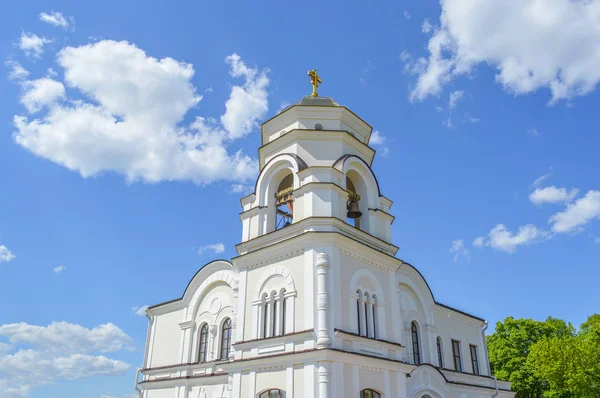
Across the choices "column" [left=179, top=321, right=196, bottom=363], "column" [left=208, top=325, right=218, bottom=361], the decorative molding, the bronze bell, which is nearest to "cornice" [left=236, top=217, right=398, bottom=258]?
the bronze bell

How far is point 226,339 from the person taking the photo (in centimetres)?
2150

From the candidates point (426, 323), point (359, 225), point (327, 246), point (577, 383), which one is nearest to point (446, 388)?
point (426, 323)

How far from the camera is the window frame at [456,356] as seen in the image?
78.7 ft

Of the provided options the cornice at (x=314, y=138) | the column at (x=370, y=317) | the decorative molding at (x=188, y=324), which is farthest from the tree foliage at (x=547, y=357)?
the decorative molding at (x=188, y=324)

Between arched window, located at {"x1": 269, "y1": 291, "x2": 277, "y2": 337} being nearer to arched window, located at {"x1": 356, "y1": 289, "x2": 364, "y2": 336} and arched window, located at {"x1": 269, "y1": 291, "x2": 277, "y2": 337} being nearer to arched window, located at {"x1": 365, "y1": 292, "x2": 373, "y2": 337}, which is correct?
arched window, located at {"x1": 356, "y1": 289, "x2": 364, "y2": 336}

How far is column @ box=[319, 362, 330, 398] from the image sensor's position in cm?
1414

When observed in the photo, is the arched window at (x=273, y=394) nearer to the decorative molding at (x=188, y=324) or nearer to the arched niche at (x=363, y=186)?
the arched niche at (x=363, y=186)

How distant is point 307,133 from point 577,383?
76.8 feet

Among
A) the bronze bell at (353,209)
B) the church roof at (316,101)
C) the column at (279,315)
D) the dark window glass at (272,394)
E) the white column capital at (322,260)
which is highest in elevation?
the church roof at (316,101)

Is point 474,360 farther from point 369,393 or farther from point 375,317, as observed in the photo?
point 369,393

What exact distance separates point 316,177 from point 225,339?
29.7 ft

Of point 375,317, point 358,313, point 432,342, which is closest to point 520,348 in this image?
point 432,342

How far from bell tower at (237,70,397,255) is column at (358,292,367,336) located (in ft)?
7.44

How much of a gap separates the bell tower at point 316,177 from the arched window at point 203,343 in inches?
236
